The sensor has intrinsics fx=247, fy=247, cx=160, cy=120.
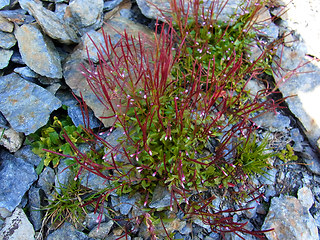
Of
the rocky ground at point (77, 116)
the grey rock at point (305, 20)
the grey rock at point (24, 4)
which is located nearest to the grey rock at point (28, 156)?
the rocky ground at point (77, 116)

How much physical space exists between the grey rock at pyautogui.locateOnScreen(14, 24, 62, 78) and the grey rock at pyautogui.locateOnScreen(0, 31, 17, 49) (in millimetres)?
A: 72

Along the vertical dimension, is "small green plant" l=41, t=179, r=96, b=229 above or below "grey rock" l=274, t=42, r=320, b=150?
below

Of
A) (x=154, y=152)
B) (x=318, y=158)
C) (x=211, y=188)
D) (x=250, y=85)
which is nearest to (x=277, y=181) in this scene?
(x=318, y=158)

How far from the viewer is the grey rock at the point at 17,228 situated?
9.67 ft

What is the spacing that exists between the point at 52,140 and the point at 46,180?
52 cm

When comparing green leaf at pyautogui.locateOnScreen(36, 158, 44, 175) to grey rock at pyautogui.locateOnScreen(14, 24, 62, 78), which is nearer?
green leaf at pyautogui.locateOnScreen(36, 158, 44, 175)

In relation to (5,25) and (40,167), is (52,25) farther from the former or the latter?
(40,167)

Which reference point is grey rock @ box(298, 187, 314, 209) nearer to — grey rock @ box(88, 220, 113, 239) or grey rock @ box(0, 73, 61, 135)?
grey rock @ box(88, 220, 113, 239)

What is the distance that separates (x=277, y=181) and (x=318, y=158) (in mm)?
725

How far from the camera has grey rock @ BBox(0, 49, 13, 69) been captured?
3410 mm

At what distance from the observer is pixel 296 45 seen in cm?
427

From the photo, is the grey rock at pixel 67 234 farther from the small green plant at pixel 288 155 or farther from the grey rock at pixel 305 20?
the grey rock at pixel 305 20

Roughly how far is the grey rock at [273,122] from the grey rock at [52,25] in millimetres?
3125

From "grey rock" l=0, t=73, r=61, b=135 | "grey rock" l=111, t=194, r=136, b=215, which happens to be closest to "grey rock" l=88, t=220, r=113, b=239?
"grey rock" l=111, t=194, r=136, b=215
